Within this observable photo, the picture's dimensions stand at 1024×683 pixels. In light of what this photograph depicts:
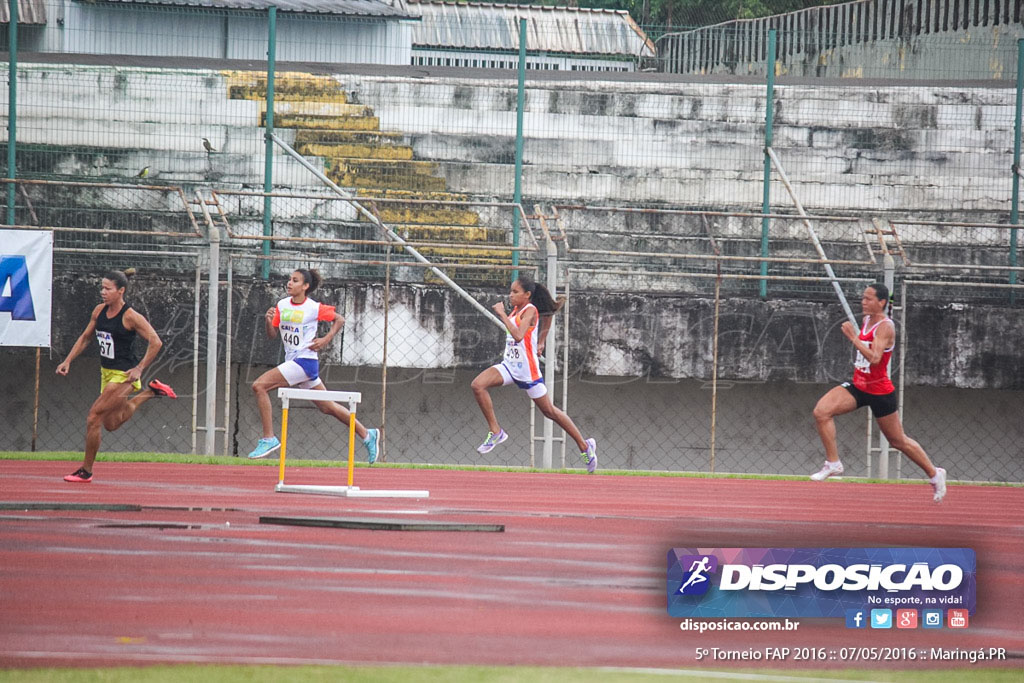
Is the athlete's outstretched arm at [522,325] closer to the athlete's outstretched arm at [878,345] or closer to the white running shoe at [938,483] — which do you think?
the athlete's outstretched arm at [878,345]

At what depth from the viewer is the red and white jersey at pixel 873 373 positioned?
11305 mm

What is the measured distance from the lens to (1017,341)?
15.9 meters

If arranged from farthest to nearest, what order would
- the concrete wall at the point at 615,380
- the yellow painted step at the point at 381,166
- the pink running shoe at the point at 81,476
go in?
the yellow painted step at the point at 381,166 → the concrete wall at the point at 615,380 → the pink running shoe at the point at 81,476

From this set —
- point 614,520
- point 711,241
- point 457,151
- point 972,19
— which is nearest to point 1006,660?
point 614,520

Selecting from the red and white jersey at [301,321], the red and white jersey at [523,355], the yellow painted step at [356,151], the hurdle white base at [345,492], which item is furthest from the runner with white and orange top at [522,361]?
the yellow painted step at [356,151]

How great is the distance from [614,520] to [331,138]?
10816 millimetres

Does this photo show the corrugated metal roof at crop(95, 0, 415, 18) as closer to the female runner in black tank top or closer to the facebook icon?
the female runner in black tank top

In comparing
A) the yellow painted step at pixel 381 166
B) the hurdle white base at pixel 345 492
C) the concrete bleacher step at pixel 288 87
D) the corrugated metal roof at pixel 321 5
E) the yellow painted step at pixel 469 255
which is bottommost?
the hurdle white base at pixel 345 492

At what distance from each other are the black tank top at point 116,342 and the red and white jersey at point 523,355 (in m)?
3.78

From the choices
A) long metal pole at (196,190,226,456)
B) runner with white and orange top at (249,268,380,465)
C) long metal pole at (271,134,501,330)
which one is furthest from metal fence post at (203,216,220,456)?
long metal pole at (271,134,501,330)

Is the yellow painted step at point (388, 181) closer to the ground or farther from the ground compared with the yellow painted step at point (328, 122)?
closer to the ground

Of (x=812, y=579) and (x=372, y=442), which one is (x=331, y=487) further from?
(x=812, y=579)

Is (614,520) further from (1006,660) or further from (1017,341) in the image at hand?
(1017,341)

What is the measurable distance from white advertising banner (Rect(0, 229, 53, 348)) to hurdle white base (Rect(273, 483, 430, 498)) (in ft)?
16.3
